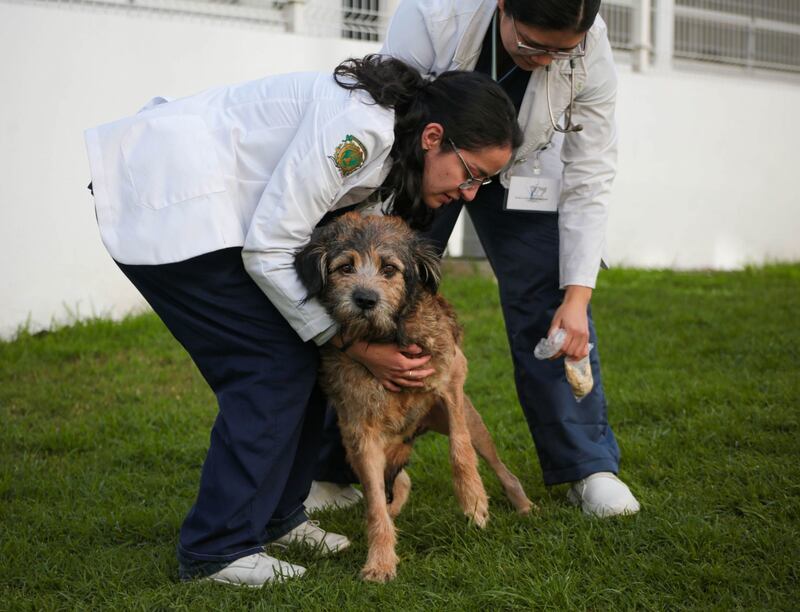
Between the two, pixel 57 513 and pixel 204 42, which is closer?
pixel 57 513

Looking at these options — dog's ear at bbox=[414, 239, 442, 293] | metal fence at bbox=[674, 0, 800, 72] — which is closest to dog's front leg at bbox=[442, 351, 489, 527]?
dog's ear at bbox=[414, 239, 442, 293]

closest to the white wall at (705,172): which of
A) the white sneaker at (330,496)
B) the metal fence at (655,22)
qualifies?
the metal fence at (655,22)

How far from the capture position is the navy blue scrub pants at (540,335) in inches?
169

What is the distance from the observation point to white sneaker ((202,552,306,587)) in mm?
3540

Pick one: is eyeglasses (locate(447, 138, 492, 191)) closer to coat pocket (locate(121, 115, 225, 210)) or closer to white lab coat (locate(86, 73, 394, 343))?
white lab coat (locate(86, 73, 394, 343))

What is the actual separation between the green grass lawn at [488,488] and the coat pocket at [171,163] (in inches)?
56.0

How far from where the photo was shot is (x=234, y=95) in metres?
3.65

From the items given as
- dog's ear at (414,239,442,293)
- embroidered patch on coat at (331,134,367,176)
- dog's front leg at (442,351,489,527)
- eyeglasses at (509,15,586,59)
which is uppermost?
eyeglasses at (509,15,586,59)

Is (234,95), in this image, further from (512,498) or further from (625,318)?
(625,318)

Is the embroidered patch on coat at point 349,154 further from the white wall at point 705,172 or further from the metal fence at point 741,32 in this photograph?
the metal fence at point 741,32

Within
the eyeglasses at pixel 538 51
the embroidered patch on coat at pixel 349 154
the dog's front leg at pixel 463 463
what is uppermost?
the eyeglasses at pixel 538 51

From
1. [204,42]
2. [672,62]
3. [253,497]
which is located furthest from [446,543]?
[672,62]

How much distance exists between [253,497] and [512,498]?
125cm

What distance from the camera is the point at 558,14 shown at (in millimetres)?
3363
